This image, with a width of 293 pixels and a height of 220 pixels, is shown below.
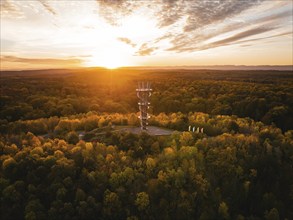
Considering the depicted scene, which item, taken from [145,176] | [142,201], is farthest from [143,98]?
[142,201]

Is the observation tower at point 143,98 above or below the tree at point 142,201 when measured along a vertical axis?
above

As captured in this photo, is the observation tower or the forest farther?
the observation tower

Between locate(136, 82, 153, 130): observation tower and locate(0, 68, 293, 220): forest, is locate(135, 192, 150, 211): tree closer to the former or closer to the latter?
locate(0, 68, 293, 220): forest

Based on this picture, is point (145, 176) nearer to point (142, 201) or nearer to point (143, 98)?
point (142, 201)

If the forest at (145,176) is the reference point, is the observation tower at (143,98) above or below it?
above

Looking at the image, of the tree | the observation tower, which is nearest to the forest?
the tree

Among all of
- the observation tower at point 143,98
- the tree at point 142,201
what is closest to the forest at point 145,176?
the tree at point 142,201

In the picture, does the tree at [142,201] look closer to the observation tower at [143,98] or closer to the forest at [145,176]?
the forest at [145,176]

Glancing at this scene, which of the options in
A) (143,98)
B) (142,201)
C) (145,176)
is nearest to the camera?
(142,201)

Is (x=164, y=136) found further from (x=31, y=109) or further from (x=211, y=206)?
(x=31, y=109)

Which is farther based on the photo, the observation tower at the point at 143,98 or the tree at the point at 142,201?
the observation tower at the point at 143,98

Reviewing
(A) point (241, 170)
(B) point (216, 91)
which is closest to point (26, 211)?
(A) point (241, 170)
